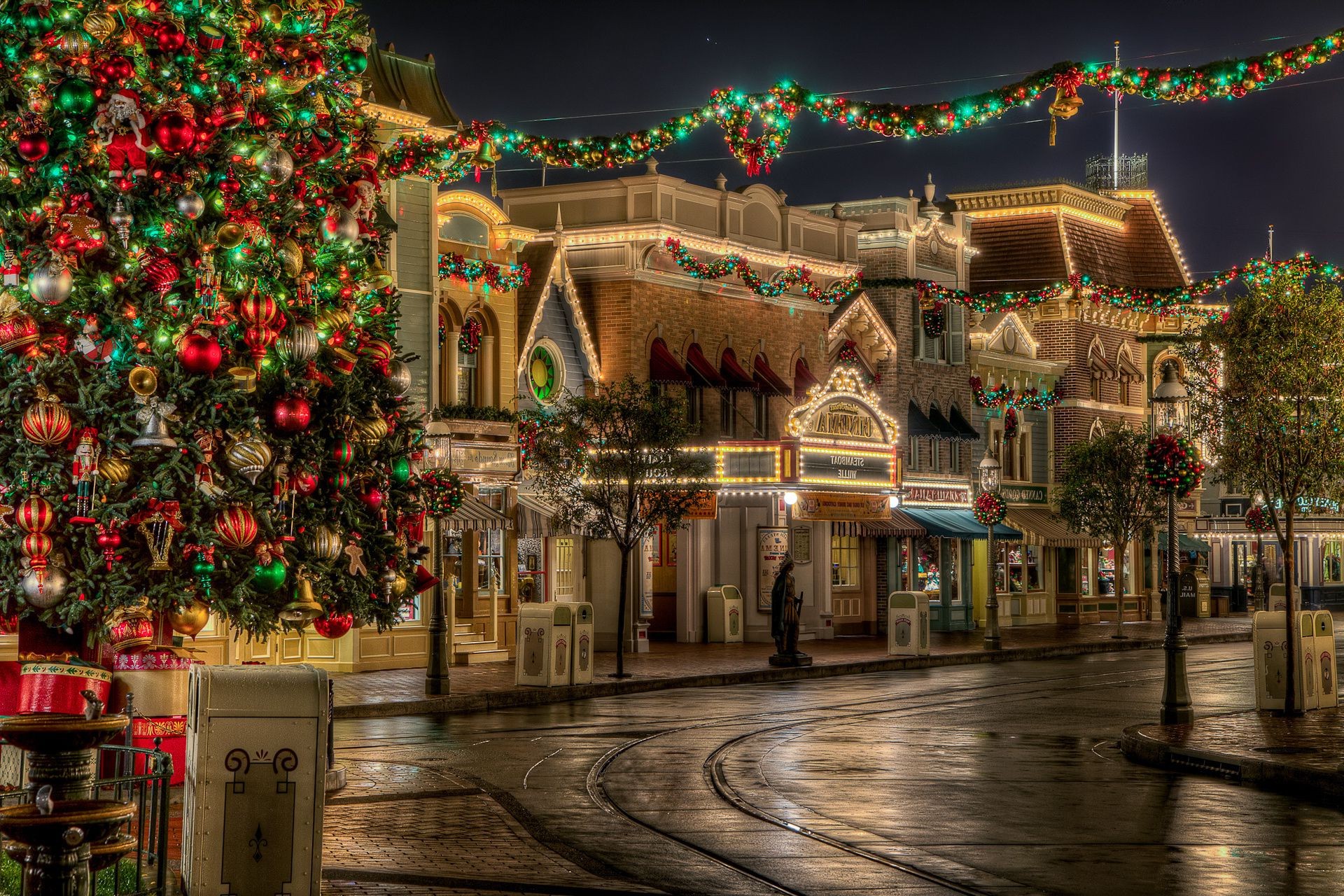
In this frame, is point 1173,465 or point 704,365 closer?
point 1173,465

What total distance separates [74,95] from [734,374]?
89.9 ft

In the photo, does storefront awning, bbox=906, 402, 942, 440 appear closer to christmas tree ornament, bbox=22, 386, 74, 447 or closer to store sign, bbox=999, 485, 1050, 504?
store sign, bbox=999, 485, 1050, 504

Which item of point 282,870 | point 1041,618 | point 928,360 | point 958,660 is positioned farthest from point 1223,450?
point 1041,618

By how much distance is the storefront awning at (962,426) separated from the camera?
4509 centimetres

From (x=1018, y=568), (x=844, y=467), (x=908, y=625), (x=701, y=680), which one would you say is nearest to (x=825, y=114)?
(x=701, y=680)

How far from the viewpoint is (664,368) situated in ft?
119

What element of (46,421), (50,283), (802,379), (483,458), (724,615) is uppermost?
(802,379)

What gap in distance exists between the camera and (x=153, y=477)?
39.5ft

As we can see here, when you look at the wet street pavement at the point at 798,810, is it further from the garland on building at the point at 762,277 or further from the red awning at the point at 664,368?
the garland on building at the point at 762,277

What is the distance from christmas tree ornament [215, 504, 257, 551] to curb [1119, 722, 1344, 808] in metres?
9.31

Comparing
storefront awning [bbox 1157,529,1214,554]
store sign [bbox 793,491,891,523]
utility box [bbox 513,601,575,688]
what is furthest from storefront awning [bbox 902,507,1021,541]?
utility box [bbox 513,601,575,688]

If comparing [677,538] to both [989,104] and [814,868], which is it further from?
[814,868]

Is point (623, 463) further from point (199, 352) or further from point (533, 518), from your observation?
point (199, 352)

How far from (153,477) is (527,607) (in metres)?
14.4
